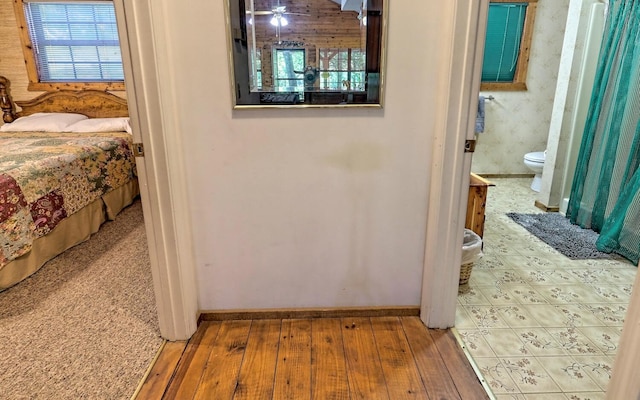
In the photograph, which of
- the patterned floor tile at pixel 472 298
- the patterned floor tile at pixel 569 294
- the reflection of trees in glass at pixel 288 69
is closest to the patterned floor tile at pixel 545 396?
the patterned floor tile at pixel 472 298

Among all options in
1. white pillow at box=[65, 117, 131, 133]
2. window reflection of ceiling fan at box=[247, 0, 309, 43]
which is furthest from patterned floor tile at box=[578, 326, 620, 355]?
white pillow at box=[65, 117, 131, 133]

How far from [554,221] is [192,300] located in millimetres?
2962

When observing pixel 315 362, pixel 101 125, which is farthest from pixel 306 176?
pixel 101 125

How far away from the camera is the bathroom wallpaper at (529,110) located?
440cm

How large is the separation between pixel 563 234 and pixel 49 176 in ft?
12.1

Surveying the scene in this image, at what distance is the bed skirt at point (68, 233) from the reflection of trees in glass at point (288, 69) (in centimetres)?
188

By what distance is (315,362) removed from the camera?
64.4 inches

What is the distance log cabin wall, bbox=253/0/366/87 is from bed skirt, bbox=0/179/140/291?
187 cm

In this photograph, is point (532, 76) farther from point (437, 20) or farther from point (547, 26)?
point (437, 20)

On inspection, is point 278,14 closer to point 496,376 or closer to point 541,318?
point 496,376

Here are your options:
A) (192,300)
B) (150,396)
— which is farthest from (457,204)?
(150,396)

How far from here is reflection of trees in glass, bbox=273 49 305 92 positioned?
1.61m

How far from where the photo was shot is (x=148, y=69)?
142cm

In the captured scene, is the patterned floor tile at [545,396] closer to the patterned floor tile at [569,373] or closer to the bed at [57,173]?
the patterned floor tile at [569,373]
